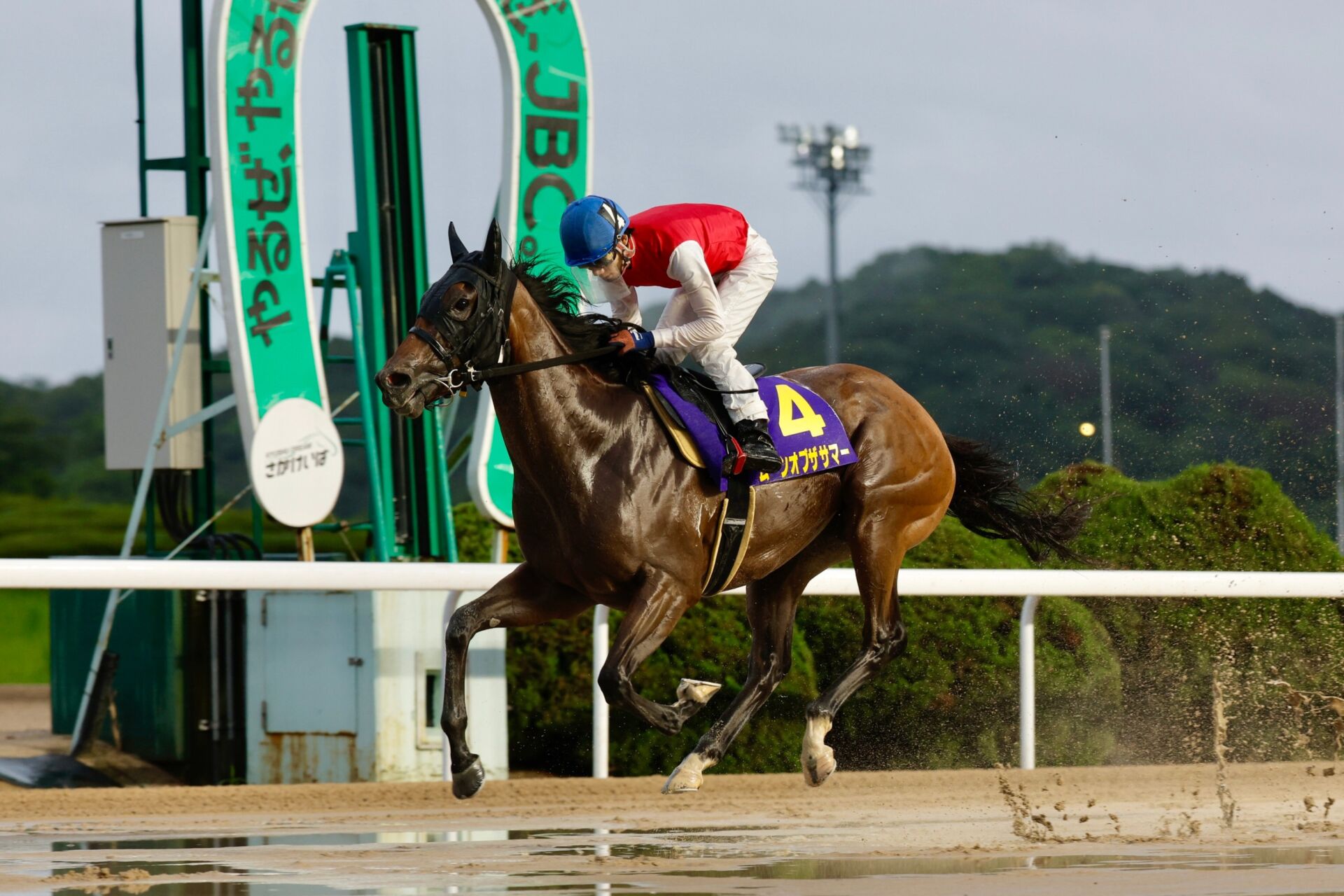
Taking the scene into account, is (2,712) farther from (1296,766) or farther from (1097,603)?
(1296,766)

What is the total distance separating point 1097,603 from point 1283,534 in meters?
0.81

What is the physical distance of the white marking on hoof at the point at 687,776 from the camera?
4488 mm

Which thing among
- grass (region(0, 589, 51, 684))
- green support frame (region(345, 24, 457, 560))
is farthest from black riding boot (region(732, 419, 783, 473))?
grass (region(0, 589, 51, 684))

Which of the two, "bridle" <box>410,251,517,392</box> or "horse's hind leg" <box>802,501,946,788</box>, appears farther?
"horse's hind leg" <box>802,501,946,788</box>

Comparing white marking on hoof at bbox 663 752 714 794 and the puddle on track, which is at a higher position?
white marking on hoof at bbox 663 752 714 794

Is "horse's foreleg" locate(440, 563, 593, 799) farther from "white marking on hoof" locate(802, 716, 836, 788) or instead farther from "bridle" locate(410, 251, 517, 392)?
"white marking on hoof" locate(802, 716, 836, 788)

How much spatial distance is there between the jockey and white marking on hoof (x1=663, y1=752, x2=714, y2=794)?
74cm

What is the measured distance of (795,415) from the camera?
4.92m

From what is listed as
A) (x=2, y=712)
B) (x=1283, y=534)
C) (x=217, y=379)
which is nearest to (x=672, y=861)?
(x=1283, y=534)

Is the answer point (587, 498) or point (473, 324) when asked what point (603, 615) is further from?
point (473, 324)

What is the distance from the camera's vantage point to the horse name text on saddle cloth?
4660 mm

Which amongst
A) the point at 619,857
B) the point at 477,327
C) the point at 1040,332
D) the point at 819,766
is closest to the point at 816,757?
the point at 819,766

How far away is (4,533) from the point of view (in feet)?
48.0

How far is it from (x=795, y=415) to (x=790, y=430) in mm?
65
